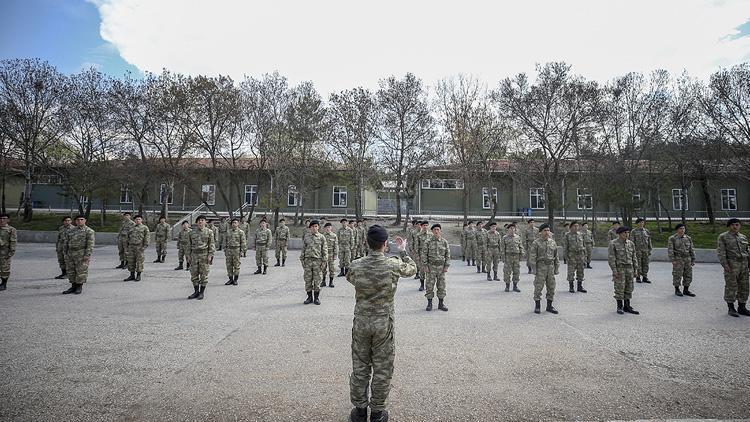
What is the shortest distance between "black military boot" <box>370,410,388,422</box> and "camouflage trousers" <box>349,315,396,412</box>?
0.12ft

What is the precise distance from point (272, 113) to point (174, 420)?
26525 millimetres

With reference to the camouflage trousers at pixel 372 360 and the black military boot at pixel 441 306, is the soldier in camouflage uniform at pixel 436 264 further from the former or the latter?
the camouflage trousers at pixel 372 360

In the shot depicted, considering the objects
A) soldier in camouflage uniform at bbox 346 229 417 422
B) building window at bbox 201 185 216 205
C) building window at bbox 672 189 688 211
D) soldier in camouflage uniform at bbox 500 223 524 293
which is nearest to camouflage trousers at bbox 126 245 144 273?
soldier in camouflage uniform at bbox 346 229 417 422

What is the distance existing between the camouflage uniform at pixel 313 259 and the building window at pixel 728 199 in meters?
46.0

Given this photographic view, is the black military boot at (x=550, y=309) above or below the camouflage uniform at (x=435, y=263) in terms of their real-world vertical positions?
below

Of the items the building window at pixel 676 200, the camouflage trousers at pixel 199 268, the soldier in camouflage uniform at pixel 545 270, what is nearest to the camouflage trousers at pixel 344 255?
the camouflage trousers at pixel 199 268

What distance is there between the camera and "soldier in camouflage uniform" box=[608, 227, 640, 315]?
810 cm

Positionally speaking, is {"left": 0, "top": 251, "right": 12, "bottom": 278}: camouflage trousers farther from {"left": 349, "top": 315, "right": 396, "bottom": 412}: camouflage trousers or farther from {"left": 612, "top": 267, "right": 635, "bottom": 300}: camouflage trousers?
{"left": 612, "top": 267, "right": 635, "bottom": 300}: camouflage trousers

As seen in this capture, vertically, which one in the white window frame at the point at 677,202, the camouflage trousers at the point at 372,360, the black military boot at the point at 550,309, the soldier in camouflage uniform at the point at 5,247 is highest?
the white window frame at the point at 677,202

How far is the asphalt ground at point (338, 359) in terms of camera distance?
3.87 meters

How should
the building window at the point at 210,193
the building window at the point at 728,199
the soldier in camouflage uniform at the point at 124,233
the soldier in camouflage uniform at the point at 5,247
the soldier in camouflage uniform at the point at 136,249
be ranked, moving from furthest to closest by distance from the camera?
1. the building window at the point at 210,193
2. the building window at the point at 728,199
3. the soldier in camouflage uniform at the point at 124,233
4. the soldier in camouflage uniform at the point at 136,249
5. the soldier in camouflage uniform at the point at 5,247

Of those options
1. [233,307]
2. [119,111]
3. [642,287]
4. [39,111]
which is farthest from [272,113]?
[642,287]

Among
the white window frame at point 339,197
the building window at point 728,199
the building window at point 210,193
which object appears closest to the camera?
the building window at point 728,199

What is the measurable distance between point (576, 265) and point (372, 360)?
9625 mm
